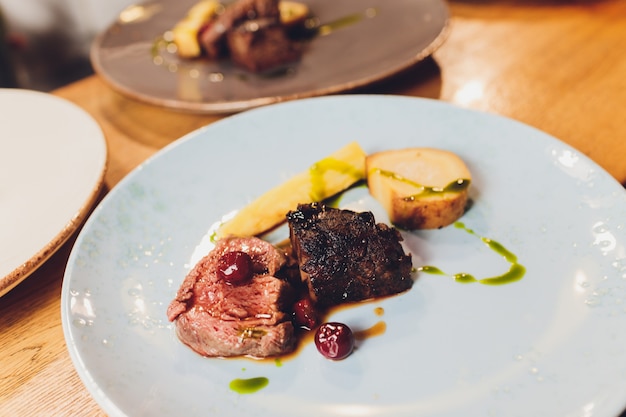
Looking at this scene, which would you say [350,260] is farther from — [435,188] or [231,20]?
[231,20]

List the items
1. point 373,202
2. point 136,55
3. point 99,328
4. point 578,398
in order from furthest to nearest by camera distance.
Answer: point 136,55, point 373,202, point 99,328, point 578,398

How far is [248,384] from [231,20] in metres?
2.14

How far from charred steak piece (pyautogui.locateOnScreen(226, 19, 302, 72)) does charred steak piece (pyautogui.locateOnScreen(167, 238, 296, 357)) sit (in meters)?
1.36

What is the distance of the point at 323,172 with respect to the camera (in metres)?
2.04

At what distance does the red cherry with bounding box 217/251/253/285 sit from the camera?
164 cm

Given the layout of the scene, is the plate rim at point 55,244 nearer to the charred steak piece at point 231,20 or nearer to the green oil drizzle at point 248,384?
the green oil drizzle at point 248,384

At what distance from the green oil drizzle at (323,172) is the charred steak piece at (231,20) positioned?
1189 millimetres

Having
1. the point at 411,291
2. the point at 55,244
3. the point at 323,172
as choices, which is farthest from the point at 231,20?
the point at 411,291

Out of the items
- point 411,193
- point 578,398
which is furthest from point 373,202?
point 578,398

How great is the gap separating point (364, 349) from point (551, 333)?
50cm

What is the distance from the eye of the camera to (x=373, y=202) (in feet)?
6.65

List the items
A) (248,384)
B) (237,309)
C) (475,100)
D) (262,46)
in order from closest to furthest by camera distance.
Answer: (248,384) → (237,309) → (475,100) → (262,46)

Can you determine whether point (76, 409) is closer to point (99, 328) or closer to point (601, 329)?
point (99, 328)

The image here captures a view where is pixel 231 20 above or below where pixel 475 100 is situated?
above
